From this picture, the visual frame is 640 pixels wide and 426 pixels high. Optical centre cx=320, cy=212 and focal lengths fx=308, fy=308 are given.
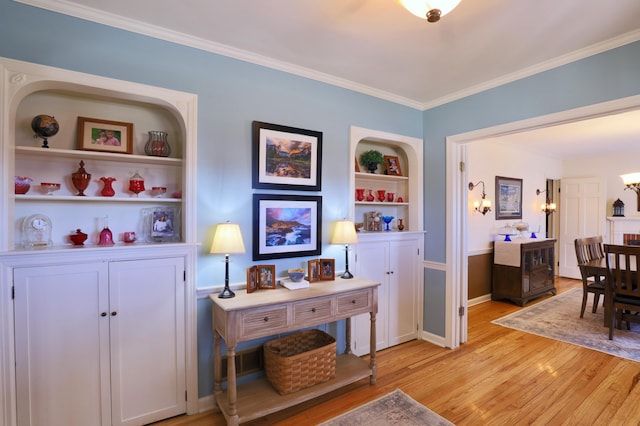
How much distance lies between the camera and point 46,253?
178cm

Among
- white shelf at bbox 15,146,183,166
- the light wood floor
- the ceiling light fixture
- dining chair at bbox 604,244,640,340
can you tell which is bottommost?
the light wood floor

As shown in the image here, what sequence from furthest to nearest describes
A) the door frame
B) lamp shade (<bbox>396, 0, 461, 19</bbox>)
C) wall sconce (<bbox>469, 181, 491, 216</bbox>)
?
wall sconce (<bbox>469, 181, 491, 216</bbox>) → the door frame → lamp shade (<bbox>396, 0, 461, 19</bbox>)

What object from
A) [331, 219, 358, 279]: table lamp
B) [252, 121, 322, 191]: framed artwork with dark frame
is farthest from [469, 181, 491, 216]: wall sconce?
[252, 121, 322, 191]: framed artwork with dark frame

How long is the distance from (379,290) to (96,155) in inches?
104

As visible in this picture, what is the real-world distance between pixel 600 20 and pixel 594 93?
0.55 metres

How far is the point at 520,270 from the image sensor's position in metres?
4.60

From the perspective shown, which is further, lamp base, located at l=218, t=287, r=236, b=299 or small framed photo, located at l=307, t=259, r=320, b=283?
small framed photo, located at l=307, t=259, r=320, b=283

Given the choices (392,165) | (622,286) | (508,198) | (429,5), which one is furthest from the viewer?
(508,198)

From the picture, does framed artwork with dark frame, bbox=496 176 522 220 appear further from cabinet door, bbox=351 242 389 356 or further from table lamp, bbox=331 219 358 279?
table lamp, bbox=331 219 358 279

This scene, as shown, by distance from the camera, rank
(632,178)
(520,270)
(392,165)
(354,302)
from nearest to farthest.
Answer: (354,302) → (392,165) → (520,270) → (632,178)

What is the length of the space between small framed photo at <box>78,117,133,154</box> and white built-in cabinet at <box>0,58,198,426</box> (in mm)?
59

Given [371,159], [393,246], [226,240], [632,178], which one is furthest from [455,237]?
[632,178]

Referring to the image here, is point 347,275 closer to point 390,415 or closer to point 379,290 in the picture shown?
point 379,290

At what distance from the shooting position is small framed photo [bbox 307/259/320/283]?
8.61ft
